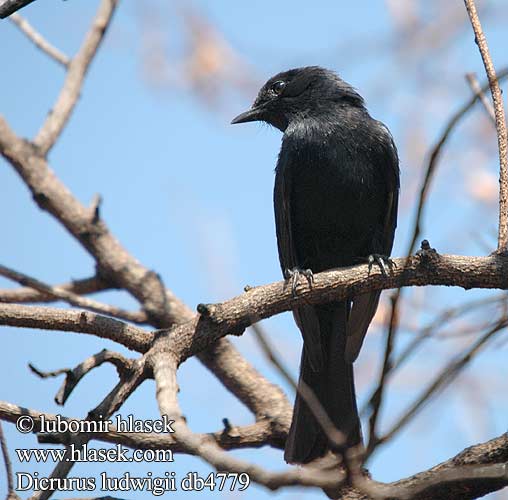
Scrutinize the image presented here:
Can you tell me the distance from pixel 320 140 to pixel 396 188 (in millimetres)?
542

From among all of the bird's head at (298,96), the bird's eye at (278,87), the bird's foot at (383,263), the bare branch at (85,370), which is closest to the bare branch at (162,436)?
the bare branch at (85,370)

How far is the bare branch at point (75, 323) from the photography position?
3.37 m

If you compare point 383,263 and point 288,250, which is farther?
point 288,250

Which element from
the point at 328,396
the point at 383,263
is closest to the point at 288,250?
the point at 328,396

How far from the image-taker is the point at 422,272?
3500mm

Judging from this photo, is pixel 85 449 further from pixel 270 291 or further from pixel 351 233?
pixel 351 233

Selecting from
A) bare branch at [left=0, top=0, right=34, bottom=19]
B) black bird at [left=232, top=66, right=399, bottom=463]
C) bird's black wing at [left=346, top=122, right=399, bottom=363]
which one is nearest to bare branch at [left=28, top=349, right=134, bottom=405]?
bare branch at [left=0, top=0, right=34, bottom=19]

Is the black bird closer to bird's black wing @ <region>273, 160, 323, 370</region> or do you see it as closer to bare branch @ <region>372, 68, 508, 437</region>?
bird's black wing @ <region>273, 160, 323, 370</region>

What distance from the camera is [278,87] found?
5.66 meters

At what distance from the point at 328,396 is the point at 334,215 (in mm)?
1062

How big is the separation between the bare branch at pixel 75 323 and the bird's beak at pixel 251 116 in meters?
2.73

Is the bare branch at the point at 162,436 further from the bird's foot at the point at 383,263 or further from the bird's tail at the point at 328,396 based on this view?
the bird's foot at the point at 383,263

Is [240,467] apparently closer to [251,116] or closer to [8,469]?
[8,469]

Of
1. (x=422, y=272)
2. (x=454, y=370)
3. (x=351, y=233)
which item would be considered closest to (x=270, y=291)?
(x=422, y=272)
